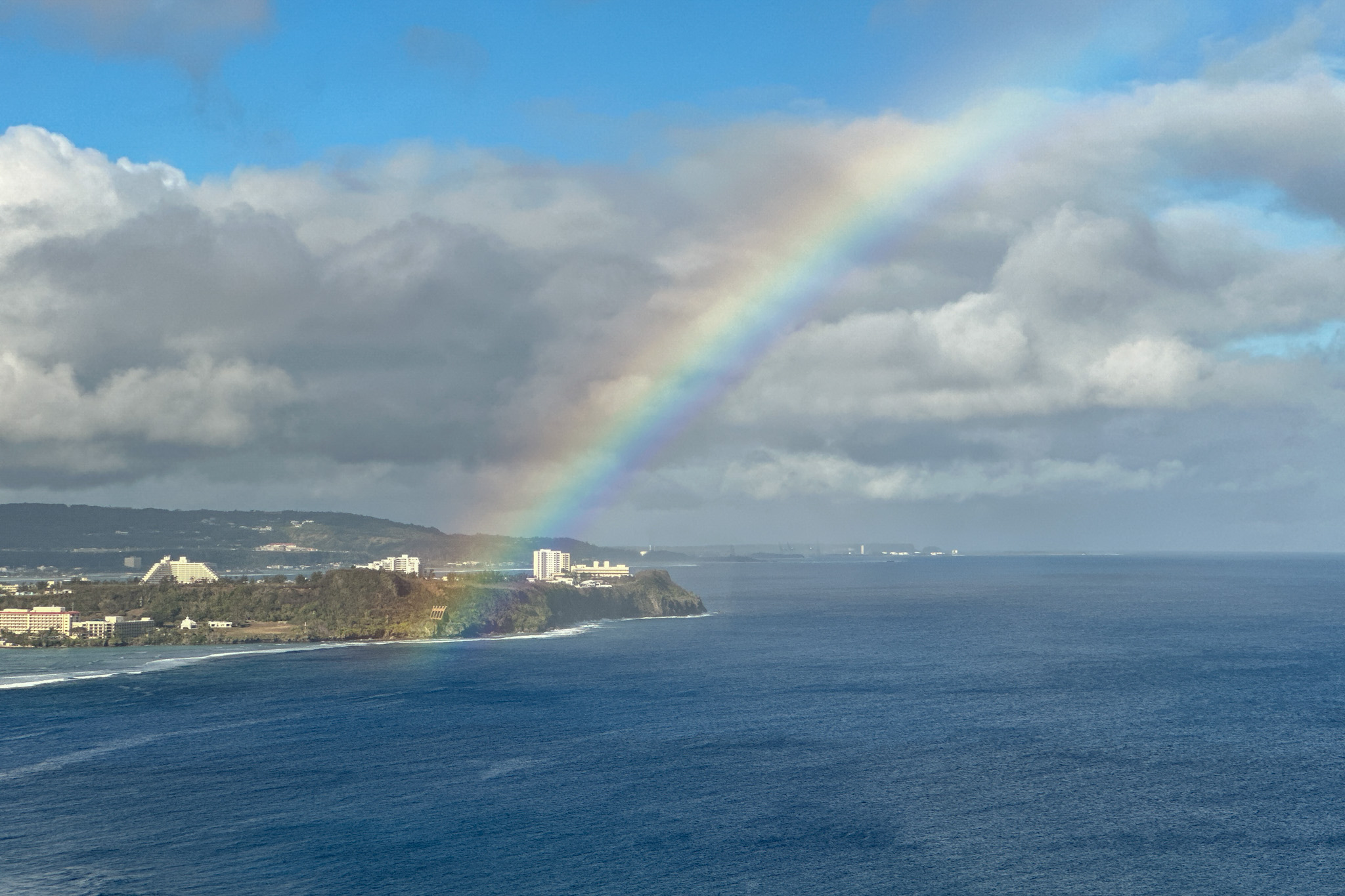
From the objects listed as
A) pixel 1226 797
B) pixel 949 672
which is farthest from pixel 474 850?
pixel 949 672

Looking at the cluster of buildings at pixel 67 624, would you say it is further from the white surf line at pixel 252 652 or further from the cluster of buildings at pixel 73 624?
the white surf line at pixel 252 652

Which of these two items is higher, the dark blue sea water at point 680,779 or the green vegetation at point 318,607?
the green vegetation at point 318,607

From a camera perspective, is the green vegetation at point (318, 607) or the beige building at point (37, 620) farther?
the beige building at point (37, 620)

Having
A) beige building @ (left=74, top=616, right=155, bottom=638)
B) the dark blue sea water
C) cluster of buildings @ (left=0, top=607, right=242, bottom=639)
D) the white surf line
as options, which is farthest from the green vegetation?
the dark blue sea water

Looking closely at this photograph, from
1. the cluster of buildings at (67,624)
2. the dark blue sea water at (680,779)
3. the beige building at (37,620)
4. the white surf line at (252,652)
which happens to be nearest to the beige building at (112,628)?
the cluster of buildings at (67,624)

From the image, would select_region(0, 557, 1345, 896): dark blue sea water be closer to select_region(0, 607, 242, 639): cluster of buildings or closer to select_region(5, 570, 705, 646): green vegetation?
select_region(5, 570, 705, 646): green vegetation

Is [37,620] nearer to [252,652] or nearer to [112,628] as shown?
[112,628]
